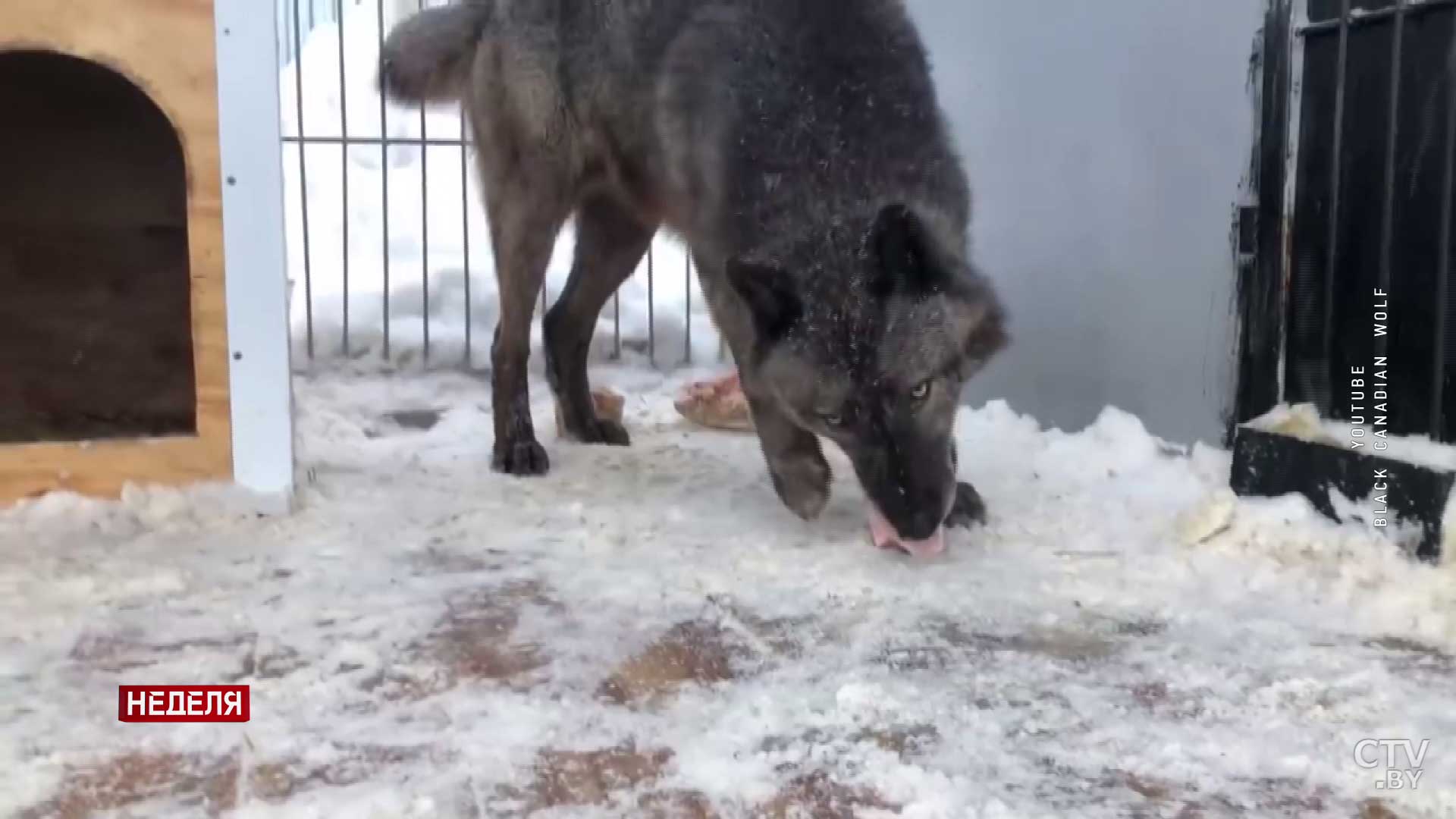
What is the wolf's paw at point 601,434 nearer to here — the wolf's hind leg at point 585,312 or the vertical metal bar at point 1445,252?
the wolf's hind leg at point 585,312

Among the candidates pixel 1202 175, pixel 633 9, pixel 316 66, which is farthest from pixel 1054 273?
pixel 316 66

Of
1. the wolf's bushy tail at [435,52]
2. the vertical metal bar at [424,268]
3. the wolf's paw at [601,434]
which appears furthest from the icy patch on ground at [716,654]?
the vertical metal bar at [424,268]

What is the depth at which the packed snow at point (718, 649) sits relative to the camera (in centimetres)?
90

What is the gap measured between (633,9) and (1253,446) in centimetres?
123

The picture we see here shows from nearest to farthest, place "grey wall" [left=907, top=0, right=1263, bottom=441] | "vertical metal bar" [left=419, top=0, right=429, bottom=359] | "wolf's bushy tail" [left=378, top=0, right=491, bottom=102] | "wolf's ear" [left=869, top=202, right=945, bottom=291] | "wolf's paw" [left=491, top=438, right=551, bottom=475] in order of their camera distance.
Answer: "wolf's ear" [left=869, top=202, right=945, bottom=291]
"grey wall" [left=907, top=0, right=1263, bottom=441]
"wolf's paw" [left=491, top=438, right=551, bottom=475]
"wolf's bushy tail" [left=378, top=0, right=491, bottom=102]
"vertical metal bar" [left=419, top=0, right=429, bottom=359]

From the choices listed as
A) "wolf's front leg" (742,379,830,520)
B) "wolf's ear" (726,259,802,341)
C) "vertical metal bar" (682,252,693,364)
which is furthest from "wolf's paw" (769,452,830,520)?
"vertical metal bar" (682,252,693,364)

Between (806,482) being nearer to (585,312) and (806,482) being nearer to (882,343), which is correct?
(882,343)

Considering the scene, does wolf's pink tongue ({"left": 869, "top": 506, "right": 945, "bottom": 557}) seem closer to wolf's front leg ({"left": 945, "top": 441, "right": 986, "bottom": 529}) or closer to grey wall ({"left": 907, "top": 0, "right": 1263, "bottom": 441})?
wolf's front leg ({"left": 945, "top": 441, "right": 986, "bottom": 529})

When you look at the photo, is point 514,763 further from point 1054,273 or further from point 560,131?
point 1054,273

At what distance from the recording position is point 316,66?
4.14 m

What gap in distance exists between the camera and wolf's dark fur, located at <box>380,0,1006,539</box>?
1468mm

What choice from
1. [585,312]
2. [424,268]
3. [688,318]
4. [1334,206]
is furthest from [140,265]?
[1334,206]

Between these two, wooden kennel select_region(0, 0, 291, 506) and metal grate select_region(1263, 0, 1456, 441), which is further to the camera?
wooden kennel select_region(0, 0, 291, 506)

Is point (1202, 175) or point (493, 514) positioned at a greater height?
point (1202, 175)
